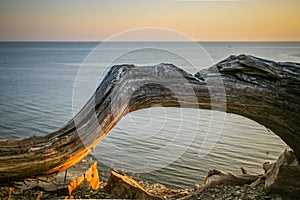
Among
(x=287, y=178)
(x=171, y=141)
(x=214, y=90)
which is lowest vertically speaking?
(x=171, y=141)

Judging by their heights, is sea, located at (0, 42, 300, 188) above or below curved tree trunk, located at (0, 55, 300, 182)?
below

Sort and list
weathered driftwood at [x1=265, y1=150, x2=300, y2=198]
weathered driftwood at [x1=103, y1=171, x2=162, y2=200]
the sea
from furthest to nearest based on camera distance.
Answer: the sea
weathered driftwood at [x1=103, y1=171, x2=162, y2=200]
weathered driftwood at [x1=265, y1=150, x2=300, y2=198]

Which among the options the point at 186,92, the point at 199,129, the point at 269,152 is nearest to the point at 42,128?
the point at 199,129

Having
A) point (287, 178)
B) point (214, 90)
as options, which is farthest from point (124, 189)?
point (214, 90)

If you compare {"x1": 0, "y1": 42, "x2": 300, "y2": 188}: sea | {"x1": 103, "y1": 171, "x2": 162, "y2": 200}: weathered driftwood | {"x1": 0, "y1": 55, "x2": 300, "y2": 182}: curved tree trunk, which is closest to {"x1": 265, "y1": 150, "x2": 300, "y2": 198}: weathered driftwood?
{"x1": 0, "y1": 55, "x2": 300, "y2": 182}: curved tree trunk

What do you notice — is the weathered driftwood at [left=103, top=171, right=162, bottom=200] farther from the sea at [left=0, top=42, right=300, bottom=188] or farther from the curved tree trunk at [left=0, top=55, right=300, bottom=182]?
the sea at [left=0, top=42, right=300, bottom=188]

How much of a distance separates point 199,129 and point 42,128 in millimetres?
6742

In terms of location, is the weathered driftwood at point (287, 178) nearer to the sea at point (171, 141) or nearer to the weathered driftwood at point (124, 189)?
the weathered driftwood at point (124, 189)

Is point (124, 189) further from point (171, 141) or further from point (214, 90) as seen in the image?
point (171, 141)

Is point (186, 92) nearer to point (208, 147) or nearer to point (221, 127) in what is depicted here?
point (208, 147)

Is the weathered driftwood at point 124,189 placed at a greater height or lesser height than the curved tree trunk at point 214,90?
lesser

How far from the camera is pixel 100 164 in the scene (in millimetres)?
11164

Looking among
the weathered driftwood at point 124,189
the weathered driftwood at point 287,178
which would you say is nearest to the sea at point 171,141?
the weathered driftwood at point 124,189

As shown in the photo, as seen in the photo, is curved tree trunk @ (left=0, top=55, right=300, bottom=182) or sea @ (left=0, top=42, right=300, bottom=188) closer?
curved tree trunk @ (left=0, top=55, right=300, bottom=182)
